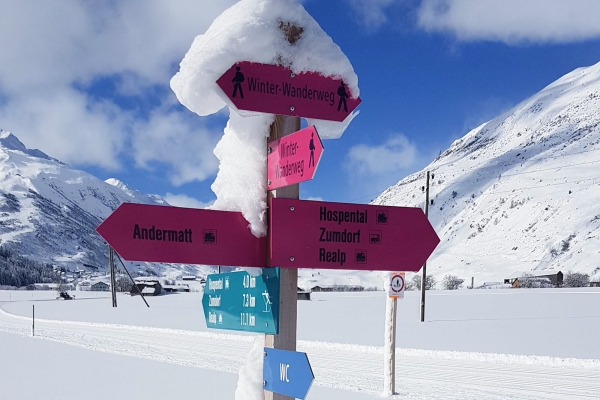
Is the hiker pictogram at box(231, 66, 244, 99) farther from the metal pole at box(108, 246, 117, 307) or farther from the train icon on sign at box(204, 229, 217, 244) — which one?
the metal pole at box(108, 246, 117, 307)

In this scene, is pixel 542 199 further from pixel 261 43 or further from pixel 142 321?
pixel 261 43

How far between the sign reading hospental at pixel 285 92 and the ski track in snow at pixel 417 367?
22.6ft

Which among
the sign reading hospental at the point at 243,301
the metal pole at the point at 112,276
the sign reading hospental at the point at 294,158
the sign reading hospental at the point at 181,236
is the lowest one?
the metal pole at the point at 112,276

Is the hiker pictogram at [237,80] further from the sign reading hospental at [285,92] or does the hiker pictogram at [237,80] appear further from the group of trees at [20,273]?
the group of trees at [20,273]

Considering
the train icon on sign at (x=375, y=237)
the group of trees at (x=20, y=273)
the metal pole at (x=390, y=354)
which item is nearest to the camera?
the train icon on sign at (x=375, y=237)

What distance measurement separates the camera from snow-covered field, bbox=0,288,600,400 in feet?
28.4

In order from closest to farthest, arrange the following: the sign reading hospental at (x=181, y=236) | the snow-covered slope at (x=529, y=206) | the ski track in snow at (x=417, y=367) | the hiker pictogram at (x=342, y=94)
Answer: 1. the sign reading hospental at (x=181, y=236)
2. the hiker pictogram at (x=342, y=94)
3. the ski track in snow at (x=417, y=367)
4. the snow-covered slope at (x=529, y=206)

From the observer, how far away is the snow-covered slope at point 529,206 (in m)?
101

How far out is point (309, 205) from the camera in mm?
2691

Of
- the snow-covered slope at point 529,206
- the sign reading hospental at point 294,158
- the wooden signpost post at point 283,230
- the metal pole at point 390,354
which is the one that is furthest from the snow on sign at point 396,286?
the snow-covered slope at point 529,206

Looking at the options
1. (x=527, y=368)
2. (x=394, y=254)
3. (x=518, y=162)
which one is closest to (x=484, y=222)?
(x=518, y=162)

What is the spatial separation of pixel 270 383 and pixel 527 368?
10732 mm

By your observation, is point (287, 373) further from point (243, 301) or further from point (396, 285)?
point (396, 285)

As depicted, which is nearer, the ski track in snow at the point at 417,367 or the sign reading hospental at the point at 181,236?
the sign reading hospental at the point at 181,236
